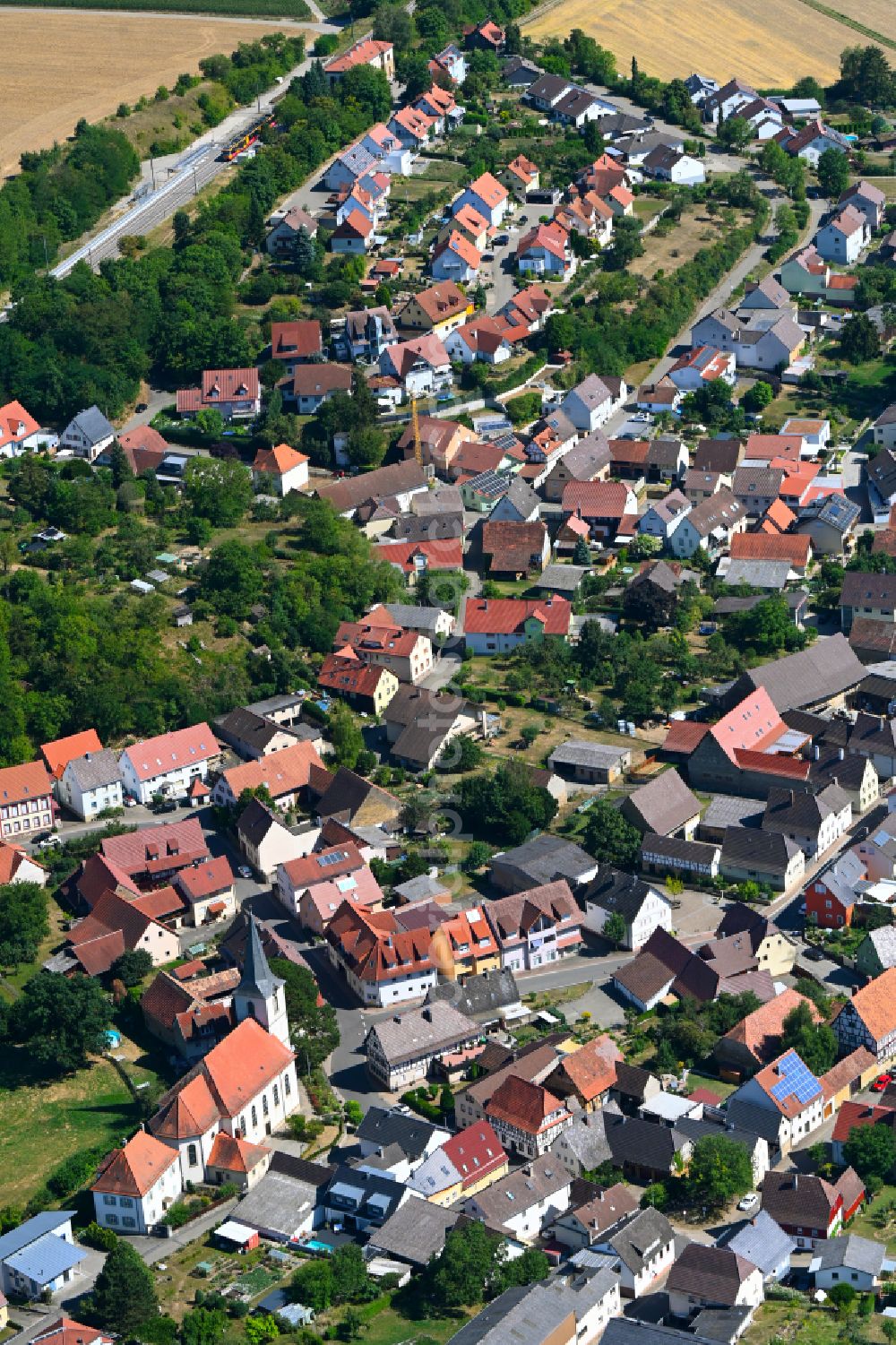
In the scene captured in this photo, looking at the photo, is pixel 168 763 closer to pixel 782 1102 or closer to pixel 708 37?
pixel 782 1102

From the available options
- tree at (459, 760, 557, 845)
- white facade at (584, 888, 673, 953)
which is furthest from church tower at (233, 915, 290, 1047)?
tree at (459, 760, 557, 845)

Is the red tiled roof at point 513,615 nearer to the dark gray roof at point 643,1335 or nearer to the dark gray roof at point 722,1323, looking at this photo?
the dark gray roof at point 722,1323

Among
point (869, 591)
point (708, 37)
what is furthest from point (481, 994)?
point (708, 37)

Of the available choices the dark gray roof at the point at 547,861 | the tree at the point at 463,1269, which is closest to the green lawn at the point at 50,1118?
the tree at the point at 463,1269

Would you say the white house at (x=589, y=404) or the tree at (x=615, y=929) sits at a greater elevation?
the white house at (x=589, y=404)

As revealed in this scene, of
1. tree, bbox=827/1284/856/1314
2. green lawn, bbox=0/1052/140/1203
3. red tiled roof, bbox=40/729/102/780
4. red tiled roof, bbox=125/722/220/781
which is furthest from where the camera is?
red tiled roof, bbox=40/729/102/780

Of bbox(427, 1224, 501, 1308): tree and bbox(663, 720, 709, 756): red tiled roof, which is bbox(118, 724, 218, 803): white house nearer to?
bbox(663, 720, 709, 756): red tiled roof
